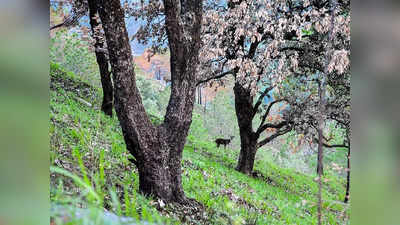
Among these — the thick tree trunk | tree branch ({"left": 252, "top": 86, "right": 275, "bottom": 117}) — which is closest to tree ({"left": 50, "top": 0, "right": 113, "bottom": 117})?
the thick tree trunk

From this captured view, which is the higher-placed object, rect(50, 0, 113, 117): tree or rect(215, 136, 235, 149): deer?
rect(50, 0, 113, 117): tree

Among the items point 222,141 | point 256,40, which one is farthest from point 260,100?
point 222,141

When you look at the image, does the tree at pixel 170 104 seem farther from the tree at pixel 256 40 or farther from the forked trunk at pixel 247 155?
the forked trunk at pixel 247 155

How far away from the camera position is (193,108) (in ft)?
8.46

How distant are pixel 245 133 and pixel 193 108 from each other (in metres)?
2.84

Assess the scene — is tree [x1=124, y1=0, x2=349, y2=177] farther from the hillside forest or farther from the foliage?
the foliage

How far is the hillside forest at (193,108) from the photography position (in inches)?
79.7

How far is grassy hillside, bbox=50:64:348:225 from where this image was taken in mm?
1235

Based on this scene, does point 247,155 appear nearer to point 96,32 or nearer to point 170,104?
point 96,32

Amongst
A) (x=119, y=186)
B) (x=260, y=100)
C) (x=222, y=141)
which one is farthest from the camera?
(x=222, y=141)

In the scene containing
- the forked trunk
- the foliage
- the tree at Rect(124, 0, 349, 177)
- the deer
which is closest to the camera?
the foliage

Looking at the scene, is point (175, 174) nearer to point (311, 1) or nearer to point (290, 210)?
point (290, 210)

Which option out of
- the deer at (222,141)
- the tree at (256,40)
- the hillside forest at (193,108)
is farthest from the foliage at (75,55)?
the deer at (222,141)
